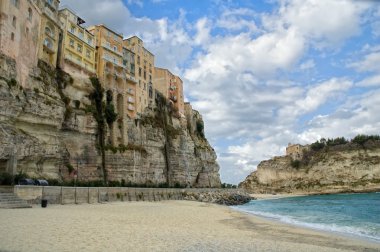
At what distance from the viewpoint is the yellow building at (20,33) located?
34.4 m

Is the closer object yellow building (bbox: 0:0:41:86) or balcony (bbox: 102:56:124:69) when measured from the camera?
yellow building (bbox: 0:0:41:86)

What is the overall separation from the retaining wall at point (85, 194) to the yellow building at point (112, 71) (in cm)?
1139

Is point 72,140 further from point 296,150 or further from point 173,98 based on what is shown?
point 296,150

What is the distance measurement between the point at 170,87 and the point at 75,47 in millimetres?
31525

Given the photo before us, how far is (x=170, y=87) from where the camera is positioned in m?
81.7

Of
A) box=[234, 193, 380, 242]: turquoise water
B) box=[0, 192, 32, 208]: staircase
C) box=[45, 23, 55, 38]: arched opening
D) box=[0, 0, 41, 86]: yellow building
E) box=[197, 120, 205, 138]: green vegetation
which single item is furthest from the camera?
box=[197, 120, 205, 138]: green vegetation

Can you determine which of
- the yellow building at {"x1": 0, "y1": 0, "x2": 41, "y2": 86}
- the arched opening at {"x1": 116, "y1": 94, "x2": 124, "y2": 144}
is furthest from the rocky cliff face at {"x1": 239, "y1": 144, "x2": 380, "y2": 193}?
the yellow building at {"x1": 0, "y1": 0, "x2": 41, "y2": 86}

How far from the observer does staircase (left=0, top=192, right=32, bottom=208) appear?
2194cm

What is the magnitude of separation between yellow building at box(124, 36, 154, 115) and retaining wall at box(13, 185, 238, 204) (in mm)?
20714

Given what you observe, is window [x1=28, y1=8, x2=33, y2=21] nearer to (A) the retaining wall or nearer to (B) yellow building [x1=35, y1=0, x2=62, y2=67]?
(B) yellow building [x1=35, y1=0, x2=62, y2=67]

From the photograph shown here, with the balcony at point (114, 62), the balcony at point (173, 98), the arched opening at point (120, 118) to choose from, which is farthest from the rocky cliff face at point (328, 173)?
the balcony at point (114, 62)

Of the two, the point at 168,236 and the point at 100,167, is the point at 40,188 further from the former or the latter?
the point at 100,167

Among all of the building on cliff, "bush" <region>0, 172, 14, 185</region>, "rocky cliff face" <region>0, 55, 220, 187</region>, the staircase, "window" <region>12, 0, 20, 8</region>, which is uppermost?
"window" <region>12, 0, 20, 8</region>

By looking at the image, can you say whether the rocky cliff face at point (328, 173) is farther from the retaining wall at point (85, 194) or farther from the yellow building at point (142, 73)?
the retaining wall at point (85, 194)
